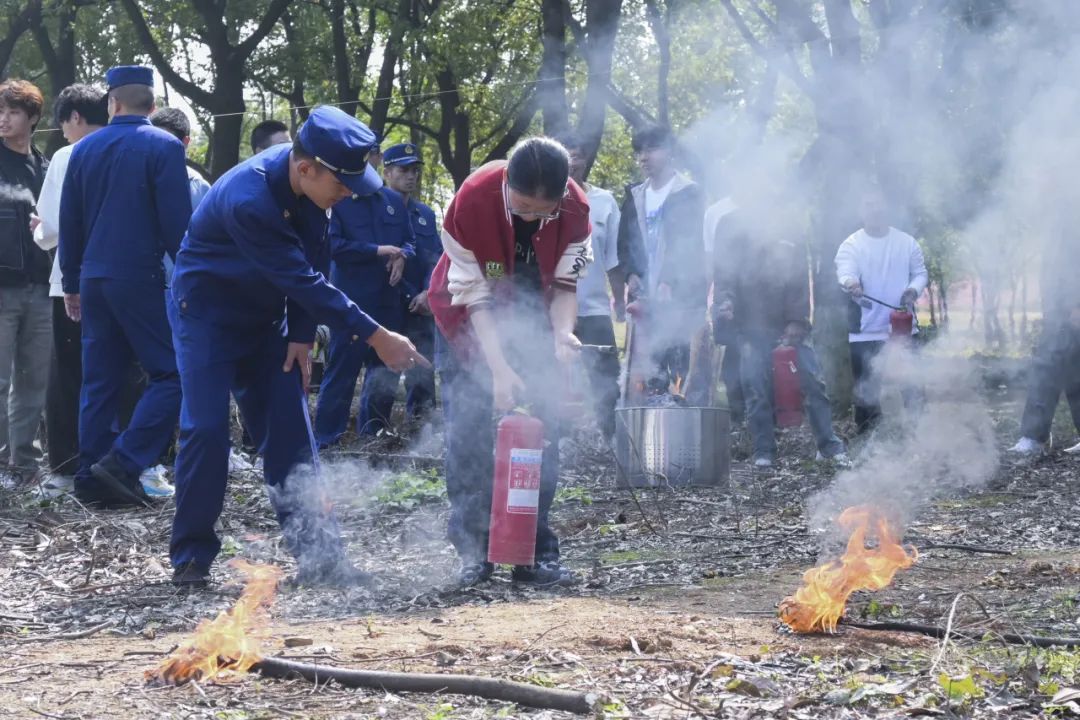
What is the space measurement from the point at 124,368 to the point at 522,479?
3088mm

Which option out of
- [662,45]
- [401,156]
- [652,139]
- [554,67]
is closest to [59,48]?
[554,67]

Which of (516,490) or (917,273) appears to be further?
(917,273)

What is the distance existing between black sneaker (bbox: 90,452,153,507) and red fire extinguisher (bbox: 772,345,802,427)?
249 inches

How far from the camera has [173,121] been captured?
7996 millimetres

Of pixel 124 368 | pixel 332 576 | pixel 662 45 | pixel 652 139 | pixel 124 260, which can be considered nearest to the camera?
pixel 332 576

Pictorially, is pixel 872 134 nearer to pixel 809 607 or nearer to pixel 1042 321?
pixel 1042 321

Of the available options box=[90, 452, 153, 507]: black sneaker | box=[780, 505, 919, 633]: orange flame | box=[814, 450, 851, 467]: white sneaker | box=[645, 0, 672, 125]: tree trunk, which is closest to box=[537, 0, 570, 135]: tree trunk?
box=[645, 0, 672, 125]: tree trunk

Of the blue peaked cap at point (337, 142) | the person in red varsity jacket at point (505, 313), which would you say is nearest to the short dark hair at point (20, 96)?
the blue peaked cap at point (337, 142)

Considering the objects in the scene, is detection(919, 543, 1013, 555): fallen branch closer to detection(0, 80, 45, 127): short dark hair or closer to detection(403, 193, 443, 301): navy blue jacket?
detection(403, 193, 443, 301): navy blue jacket

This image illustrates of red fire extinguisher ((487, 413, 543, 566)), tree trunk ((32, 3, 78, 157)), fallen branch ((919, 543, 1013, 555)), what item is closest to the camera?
red fire extinguisher ((487, 413, 543, 566))

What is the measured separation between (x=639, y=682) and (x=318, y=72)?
2251 cm

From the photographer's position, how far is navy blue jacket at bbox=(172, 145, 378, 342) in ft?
16.8

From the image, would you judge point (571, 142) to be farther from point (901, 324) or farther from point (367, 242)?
point (901, 324)

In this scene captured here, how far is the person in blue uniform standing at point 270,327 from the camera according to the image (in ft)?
16.8
